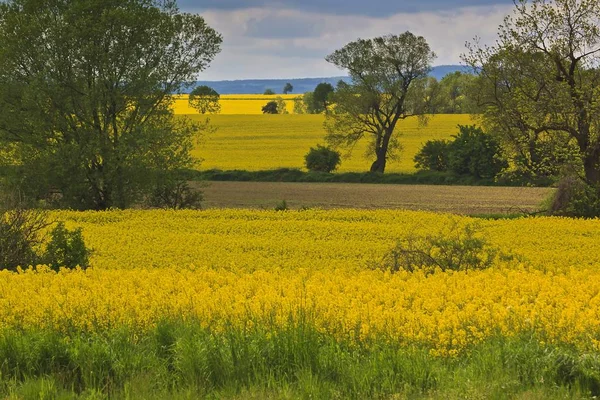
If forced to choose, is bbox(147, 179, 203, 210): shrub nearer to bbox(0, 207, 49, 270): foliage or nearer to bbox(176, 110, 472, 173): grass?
bbox(176, 110, 472, 173): grass

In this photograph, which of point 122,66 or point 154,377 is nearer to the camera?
point 154,377

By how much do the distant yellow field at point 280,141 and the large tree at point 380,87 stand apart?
122 inches

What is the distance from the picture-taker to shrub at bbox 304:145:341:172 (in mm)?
61031

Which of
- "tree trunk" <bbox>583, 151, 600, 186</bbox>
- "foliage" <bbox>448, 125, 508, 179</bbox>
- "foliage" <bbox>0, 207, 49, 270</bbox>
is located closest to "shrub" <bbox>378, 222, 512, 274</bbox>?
"foliage" <bbox>0, 207, 49, 270</bbox>

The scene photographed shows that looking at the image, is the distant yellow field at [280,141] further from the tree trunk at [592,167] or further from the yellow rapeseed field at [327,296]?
the yellow rapeseed field at [327,296]

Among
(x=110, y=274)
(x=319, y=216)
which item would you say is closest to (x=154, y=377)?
(x=110, y=274)

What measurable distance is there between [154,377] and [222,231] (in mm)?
17509

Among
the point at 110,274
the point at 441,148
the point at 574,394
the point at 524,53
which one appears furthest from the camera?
the point at 441,148

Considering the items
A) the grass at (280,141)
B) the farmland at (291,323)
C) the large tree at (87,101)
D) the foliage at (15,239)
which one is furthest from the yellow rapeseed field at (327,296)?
the grass at (280,141)

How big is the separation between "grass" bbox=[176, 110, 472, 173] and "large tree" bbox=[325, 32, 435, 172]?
2.38 metres

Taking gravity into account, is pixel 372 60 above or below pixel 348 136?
above

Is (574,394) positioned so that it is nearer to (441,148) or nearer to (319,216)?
(319,216)

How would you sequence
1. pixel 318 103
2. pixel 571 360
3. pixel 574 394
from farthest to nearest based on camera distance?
pixel 318 103
pixel 571 360
pixel 574 394

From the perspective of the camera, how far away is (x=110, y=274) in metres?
13.6
